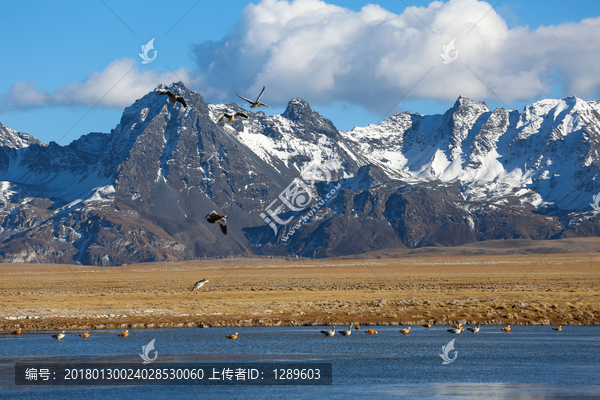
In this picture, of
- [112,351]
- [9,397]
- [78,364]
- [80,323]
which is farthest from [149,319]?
[9,397]

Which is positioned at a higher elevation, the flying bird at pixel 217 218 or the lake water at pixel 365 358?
the flying bird at pixel 217 218

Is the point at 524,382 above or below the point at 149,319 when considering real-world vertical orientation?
below

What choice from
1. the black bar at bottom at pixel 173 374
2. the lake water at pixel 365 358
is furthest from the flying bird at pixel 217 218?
the black bar at bottom at pixel 173 374

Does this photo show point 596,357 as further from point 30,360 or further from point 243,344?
point 30,360

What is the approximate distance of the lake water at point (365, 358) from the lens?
31688 millimetres

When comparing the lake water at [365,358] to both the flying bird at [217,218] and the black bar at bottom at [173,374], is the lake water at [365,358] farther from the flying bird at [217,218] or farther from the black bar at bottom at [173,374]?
the flying bird at [217,218]

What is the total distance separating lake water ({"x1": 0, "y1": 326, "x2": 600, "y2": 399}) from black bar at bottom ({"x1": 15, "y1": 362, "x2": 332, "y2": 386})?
0.74m

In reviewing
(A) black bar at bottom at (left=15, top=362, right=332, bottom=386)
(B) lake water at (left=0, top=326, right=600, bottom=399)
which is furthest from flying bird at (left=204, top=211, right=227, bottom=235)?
(A) black bar at bottom at (left=15, top=362, right=332, bottom=386)

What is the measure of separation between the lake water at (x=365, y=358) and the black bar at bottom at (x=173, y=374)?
74 centimetres

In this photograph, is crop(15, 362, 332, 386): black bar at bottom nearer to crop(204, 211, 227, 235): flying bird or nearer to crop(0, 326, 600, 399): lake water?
crop(0, 326, 600, 399): lake water

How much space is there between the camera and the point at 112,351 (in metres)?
Result: 41.9

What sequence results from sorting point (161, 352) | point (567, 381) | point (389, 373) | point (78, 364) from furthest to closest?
point (161, 352), point (78, 364), point (389, 373), point (567, 381)

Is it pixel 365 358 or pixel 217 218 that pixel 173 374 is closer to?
pixel 365 358

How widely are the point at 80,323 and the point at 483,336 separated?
33.0 m
